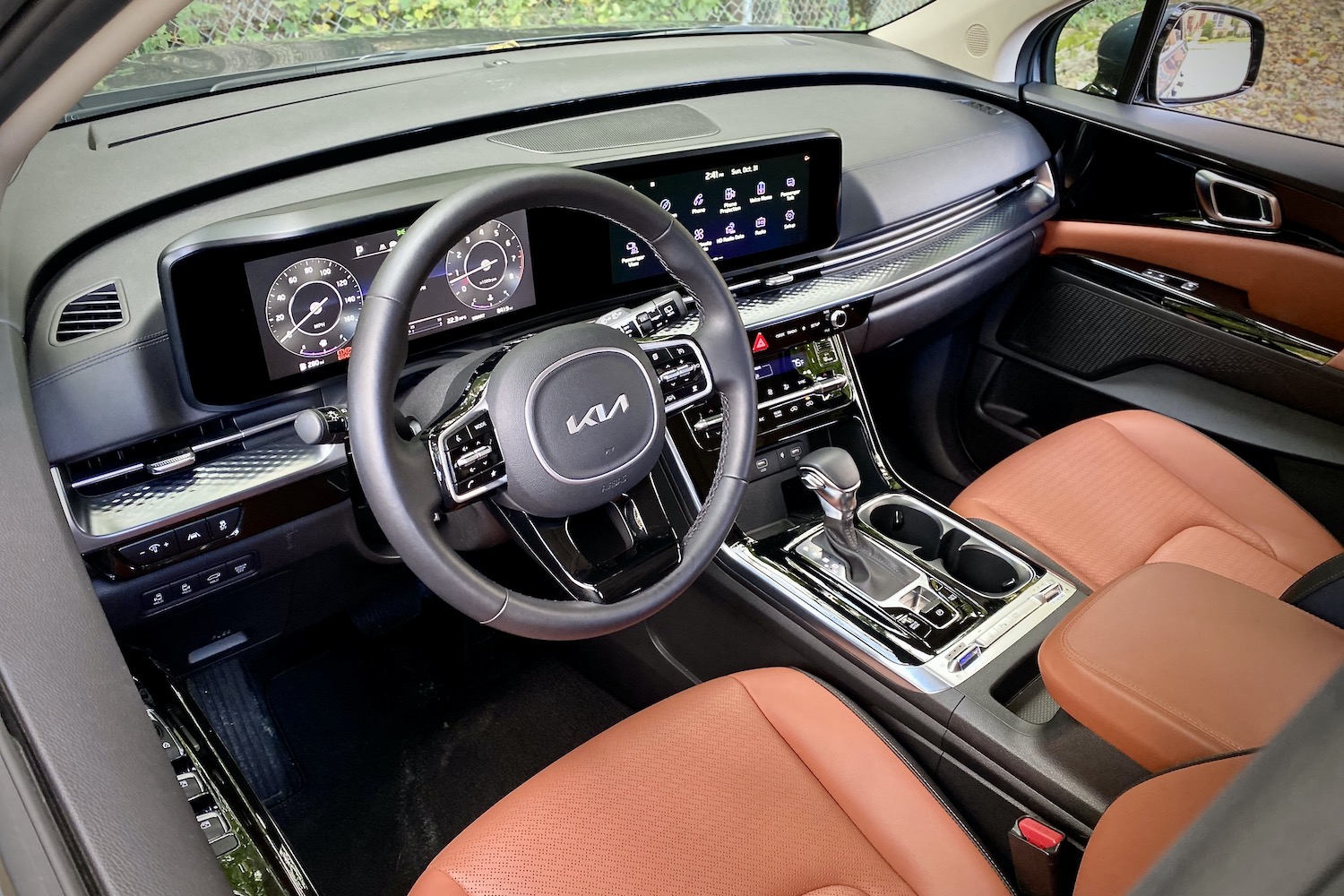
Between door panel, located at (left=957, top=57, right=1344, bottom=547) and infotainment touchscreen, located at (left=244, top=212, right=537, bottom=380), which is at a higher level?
infotainment touchscreen, located at (left=244, top=212, right=537, bottom=380)

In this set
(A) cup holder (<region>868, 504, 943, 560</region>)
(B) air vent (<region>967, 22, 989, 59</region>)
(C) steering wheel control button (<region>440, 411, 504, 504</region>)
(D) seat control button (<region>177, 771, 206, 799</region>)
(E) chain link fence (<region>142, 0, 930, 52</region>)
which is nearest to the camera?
(C) steering wheel control button (<region>440, 411, 504, 504</region>)

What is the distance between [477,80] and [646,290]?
1.73 ft

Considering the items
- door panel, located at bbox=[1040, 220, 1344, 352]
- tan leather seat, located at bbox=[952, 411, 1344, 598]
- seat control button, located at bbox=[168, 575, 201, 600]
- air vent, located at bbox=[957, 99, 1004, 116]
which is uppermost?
air vent, located at bbox=[957, 99, 1004, 116]

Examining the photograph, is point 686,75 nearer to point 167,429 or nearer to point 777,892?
point 167,429

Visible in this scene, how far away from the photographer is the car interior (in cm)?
92

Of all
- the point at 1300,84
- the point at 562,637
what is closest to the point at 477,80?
the point at 562,637

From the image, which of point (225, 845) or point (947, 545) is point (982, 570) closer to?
point (947, 545)

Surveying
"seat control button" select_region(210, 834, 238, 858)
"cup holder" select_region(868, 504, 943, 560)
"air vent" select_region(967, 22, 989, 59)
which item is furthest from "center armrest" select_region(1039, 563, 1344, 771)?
"air vent" select_region(967, 22, 989, 59)

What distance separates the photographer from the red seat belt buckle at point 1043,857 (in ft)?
3.89

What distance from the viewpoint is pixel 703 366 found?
1.22m

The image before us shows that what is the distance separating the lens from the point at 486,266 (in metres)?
1.36

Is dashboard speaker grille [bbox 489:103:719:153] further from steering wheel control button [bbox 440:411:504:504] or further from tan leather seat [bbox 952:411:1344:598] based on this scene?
tan leather seat [bbox 952:411:1344:598]

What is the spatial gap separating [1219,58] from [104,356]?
A: 221cm

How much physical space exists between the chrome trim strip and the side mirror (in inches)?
16.2
